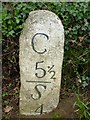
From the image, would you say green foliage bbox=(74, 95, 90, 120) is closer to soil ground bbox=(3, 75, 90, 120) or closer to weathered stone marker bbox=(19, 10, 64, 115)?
soil ground bbox=(3, 75, 90, 120)

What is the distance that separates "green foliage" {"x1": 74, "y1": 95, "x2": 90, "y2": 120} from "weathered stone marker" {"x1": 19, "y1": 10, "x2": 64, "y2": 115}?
19cm

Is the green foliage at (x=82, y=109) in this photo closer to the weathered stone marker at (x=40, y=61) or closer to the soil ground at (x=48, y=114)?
the soil ground at (x=48, y=114)

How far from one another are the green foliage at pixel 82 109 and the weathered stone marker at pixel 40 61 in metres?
0.19

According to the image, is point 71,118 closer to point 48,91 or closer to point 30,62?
point 48,91

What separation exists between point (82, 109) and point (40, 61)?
1.89 feet

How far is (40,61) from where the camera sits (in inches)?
117

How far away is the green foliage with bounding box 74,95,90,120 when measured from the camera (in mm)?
3062

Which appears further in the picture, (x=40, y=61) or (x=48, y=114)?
(x=48, y=114)

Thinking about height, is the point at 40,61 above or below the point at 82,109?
above

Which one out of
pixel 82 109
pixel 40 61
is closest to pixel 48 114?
pixel 82 109

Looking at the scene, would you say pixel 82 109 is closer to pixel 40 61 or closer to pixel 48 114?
pixel 48 114

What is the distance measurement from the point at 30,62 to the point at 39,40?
0.22 meters

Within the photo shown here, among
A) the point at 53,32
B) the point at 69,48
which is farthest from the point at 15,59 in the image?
the point at 53,32

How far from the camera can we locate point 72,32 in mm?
3471
